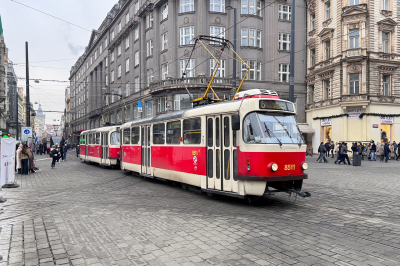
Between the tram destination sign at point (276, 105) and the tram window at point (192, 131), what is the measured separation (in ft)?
7.54

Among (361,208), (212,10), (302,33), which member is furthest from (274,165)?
(302,33)

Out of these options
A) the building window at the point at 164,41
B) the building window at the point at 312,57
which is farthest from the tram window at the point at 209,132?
the building window at the point at 312,57

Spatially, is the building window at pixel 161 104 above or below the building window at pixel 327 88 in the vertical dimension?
below

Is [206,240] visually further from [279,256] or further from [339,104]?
[339,104]

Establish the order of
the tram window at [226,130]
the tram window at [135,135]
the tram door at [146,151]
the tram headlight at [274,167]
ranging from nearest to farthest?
the tram headlight at [274,167], the tram window at [226,130], the tram door at [146,151], the tram window at [135,135]

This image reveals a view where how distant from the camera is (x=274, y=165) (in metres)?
7.90

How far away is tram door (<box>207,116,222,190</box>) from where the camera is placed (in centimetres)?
905

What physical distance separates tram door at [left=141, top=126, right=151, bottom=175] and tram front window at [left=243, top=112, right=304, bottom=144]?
21.5 ft

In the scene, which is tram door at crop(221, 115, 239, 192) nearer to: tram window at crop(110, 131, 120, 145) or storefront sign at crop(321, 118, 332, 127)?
tram window at crop(110, 131, 120, 145)

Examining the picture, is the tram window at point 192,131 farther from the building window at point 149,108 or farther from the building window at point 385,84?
the building window at point 149,108

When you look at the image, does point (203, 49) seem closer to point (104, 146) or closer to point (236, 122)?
point (104, 146)

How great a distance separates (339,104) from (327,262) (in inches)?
1109

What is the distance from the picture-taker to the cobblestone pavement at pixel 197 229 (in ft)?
15.6

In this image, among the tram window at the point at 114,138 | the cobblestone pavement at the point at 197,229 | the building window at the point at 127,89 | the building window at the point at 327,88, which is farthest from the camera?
the building window at the point at 127,89
